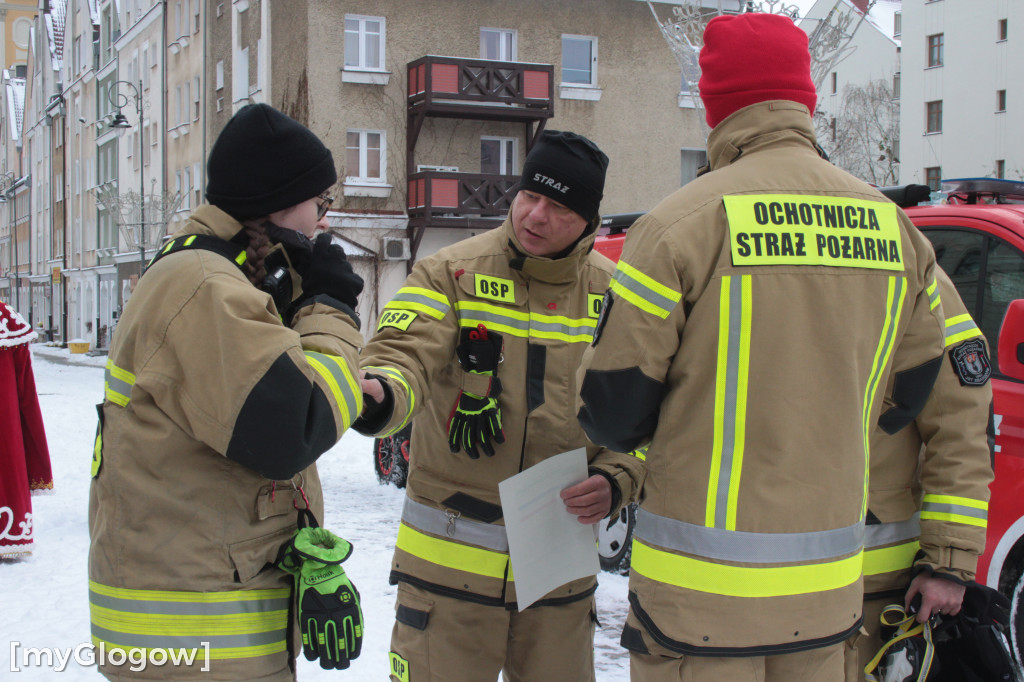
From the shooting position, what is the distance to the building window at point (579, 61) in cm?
2542

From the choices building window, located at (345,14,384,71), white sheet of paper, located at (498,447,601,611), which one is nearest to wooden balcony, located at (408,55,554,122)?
building window, located at (345,14,384,71)

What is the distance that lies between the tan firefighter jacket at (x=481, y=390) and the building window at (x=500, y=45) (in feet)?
75.4

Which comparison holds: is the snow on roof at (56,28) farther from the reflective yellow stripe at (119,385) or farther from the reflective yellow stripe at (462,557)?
the reflective yellow stripe at (119,385)

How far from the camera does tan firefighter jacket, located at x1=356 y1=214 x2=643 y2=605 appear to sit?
278 centimetres

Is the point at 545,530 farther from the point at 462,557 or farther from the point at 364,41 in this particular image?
the point at 364,41

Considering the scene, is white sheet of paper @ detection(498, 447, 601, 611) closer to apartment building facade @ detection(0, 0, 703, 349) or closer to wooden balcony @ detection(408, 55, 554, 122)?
apartment building facade @ detection(0, 0, 703, 349)

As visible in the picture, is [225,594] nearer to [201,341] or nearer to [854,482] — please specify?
[201,341]

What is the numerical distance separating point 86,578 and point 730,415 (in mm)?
5094

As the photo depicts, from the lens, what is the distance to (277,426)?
1.91 metres

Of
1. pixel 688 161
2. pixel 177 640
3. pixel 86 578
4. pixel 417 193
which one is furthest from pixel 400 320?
pixel 688 161

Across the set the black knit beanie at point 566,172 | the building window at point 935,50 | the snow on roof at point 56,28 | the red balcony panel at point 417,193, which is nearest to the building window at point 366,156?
the red balcony panel at point 417,193

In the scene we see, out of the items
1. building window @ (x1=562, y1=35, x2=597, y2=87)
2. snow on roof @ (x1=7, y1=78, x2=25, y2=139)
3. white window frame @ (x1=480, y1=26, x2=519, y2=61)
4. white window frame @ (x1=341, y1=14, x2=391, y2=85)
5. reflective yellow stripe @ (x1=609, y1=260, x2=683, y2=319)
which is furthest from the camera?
snow on roof @ (x1=7, y1=78, x2=25, y2=139)

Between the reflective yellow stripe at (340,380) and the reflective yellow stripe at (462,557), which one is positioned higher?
the reflective yellow stripe at (340,380)

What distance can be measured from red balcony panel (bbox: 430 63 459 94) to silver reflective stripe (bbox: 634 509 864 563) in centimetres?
2168
